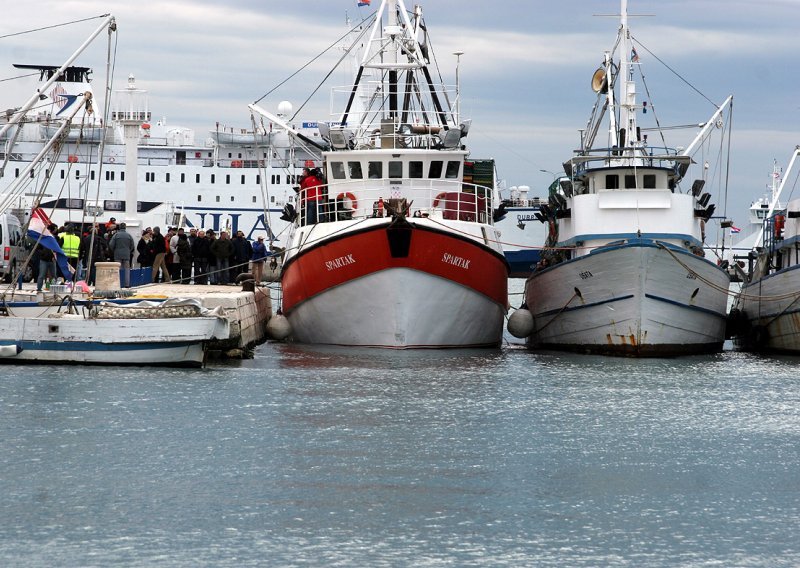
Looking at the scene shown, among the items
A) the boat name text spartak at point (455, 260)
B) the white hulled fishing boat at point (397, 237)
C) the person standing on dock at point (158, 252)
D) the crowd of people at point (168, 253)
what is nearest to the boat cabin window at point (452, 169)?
the white hulled fishing boat at point (397, 237)

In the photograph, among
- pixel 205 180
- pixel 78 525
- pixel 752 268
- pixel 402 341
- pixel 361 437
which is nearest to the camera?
pixel 78 525

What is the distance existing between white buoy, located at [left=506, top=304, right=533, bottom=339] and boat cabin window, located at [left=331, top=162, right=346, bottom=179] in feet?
15.4

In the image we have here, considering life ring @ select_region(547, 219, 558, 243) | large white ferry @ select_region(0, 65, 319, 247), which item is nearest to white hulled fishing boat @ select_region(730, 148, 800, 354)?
life ring @ select_region(547, 219, 558, 243)

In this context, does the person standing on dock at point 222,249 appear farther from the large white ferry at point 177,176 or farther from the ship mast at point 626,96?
the large white ferry at point 177,176

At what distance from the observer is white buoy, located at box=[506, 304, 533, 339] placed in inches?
1099

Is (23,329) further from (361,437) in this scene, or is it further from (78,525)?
(78,525)

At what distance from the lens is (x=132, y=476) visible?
43.3 feet

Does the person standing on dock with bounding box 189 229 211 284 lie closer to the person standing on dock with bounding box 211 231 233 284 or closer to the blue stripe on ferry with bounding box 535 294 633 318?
the person standing on dock with bounding box 211 231 233 284

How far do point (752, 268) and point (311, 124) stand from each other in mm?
46805

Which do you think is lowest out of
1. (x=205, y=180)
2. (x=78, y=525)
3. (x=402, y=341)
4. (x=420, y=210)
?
(x=78, y=525)

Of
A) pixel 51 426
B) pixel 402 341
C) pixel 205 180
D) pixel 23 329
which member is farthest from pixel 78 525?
pixel 205 180

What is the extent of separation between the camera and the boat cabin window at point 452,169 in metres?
27.5

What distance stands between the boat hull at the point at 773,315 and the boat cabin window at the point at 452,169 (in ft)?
20.9

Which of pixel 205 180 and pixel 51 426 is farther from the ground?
pixel 205 180
